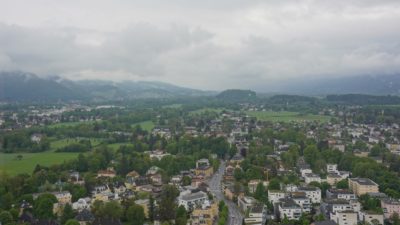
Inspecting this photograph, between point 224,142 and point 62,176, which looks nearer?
point 62,176

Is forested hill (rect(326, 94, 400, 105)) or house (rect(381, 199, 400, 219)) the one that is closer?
house (rect(381, 199, 400, 219))

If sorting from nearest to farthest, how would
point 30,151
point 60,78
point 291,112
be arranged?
point 30,151
point 291,112
point 60,78

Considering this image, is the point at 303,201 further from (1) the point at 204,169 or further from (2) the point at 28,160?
(2) the point at 28,160

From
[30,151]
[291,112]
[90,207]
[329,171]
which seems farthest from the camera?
[291,112]

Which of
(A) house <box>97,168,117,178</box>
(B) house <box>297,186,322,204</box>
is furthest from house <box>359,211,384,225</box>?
(A) house <box>97,168,117,178</box>

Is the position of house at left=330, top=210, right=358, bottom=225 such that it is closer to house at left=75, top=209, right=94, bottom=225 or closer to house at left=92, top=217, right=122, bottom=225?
house at left=92, top=217, right=122, bottom=225

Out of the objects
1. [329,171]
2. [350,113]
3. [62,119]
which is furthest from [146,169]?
[350,113]

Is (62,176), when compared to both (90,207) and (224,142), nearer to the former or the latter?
(90,207)
